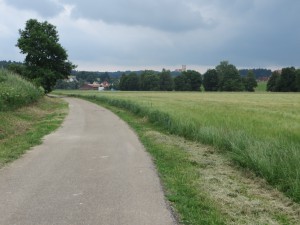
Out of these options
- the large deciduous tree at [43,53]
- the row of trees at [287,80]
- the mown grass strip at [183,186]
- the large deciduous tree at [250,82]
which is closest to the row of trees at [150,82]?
the large deciduous tree at [250,82]

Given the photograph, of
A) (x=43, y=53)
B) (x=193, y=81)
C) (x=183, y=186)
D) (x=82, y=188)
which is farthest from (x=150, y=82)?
(x=82, y=188)

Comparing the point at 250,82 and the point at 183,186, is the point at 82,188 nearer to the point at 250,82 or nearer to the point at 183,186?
the point at 183,186

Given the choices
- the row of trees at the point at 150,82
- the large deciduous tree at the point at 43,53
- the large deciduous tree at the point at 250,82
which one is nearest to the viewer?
the large deciduous tree at the point at 43,53

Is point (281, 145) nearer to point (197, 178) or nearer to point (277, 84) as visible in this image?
point (197, 178)

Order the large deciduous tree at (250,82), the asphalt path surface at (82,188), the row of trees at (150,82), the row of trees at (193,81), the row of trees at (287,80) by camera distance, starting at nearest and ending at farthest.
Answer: the asphalt path surface at (82,188) < the row of trees at (287,80) < the row of trees at (193,81) < the large deciduous tree at (250,82) < the row of trees at (150,82)

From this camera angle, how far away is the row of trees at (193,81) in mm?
136000

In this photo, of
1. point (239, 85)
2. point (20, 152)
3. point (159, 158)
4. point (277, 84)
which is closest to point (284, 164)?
point (159, 158)

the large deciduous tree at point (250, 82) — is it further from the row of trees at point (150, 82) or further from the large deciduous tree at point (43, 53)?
the large deciduous tree at point (43, 53)

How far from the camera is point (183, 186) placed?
7.63 meters

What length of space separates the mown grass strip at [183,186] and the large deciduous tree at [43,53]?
5450cm

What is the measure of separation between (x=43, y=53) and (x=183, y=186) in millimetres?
62139

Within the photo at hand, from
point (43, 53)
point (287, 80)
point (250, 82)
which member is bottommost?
point (250, 82)

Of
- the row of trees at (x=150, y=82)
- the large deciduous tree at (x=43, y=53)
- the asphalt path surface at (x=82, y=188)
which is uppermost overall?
the large deciduous tree at (x=43, y=53)

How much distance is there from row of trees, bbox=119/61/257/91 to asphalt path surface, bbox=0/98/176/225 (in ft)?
410
